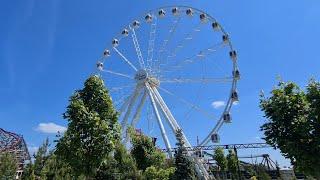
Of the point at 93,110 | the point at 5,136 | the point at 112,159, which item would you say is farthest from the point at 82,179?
the point at 5,136

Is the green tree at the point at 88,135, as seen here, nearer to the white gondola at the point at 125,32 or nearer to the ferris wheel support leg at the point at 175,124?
the ferris wheel support leg at the point at 175,124

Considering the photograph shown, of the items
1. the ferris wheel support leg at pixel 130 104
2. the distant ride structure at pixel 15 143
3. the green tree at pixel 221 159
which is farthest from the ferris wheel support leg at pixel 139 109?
the distant ride structure at pixel 15 143

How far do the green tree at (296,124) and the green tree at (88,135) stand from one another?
9.50m

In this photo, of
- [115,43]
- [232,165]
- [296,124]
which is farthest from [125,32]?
[296,124]

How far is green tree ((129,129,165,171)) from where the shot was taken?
3198 cm

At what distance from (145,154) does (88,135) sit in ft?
30.9

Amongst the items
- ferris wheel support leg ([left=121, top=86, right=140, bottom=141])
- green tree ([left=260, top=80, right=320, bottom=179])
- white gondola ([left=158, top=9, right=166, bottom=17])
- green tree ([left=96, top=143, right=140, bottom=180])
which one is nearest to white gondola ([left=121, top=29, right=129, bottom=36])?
white gondola ([left=158, top=9, right=166, bottom=17])

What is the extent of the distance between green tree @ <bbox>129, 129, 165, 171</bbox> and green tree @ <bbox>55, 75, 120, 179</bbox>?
7.49 m

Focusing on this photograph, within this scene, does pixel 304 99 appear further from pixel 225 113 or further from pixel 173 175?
pixel 225 113

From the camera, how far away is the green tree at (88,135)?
23.2 meters

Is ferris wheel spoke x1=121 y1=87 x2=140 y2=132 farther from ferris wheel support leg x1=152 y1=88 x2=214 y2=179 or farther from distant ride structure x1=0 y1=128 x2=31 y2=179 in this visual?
distant ride structure x1=0 y1=128 x2=31 y2=179

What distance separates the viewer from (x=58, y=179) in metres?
33.0

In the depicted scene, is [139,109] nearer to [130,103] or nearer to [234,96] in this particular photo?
[130,103]

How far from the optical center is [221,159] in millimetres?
67750
